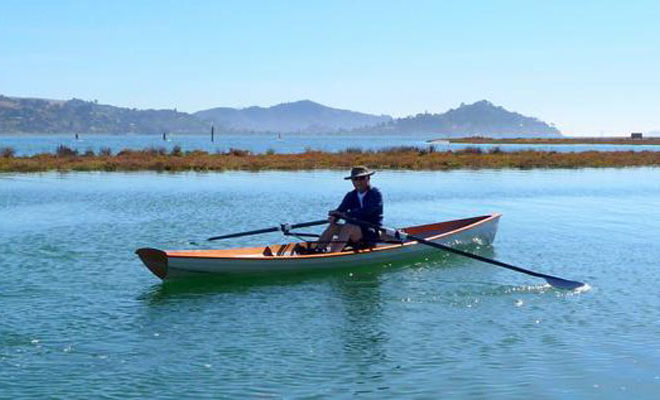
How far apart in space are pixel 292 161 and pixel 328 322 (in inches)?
1921

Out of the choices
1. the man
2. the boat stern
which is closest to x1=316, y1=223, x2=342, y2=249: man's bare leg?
the man

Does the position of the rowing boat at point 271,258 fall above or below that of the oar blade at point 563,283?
above

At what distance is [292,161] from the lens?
6253cm

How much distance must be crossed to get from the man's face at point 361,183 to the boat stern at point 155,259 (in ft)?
15.2

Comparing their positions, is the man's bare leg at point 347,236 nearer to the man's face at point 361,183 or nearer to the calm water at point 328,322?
the calm water at point 328,322

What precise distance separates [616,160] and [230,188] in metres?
41.6

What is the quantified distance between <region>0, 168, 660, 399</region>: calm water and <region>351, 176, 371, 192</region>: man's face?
189 cm

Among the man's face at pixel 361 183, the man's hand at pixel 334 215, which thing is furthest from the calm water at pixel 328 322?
the man's face at pixel 361 183

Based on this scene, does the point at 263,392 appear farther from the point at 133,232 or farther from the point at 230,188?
the point at 230,188

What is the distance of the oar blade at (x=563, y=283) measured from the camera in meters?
16.7

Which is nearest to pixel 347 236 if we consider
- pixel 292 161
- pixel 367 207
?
pixel 367 207

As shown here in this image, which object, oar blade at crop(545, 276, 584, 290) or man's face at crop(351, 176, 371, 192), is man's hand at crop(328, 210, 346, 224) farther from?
oar blade at crop(545, 276, 584, 290)

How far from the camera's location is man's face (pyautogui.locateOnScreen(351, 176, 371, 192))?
1828cm

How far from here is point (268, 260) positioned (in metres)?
17.1
